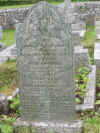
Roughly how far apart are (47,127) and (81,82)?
179 cm

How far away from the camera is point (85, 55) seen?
5.41 metres

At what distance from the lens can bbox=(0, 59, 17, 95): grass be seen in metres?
4.98

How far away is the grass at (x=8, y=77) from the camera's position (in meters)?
4.98

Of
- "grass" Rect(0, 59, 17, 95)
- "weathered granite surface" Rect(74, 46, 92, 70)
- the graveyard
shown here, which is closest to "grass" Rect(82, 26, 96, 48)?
"weathered granite surface" Rect(74, 46, 92, 70)

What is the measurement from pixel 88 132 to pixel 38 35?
150 centimetres

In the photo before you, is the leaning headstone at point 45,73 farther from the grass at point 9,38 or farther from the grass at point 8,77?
the grass at point 9,38

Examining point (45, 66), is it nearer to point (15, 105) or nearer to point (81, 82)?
point (15, 105)

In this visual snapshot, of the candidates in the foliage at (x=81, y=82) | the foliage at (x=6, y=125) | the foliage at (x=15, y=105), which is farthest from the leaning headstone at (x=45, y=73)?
the foliage at (x=81, y=82)

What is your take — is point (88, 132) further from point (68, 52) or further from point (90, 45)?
point (90, 45)

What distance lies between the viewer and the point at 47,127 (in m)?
3.13

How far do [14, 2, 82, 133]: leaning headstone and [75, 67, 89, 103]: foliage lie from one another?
32.8 inches

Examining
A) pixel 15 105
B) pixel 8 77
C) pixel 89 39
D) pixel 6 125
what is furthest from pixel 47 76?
pixel 89 39

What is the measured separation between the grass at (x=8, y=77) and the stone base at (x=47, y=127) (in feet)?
5.30

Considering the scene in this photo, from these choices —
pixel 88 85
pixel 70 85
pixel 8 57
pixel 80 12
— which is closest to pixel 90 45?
pixel 80 12
